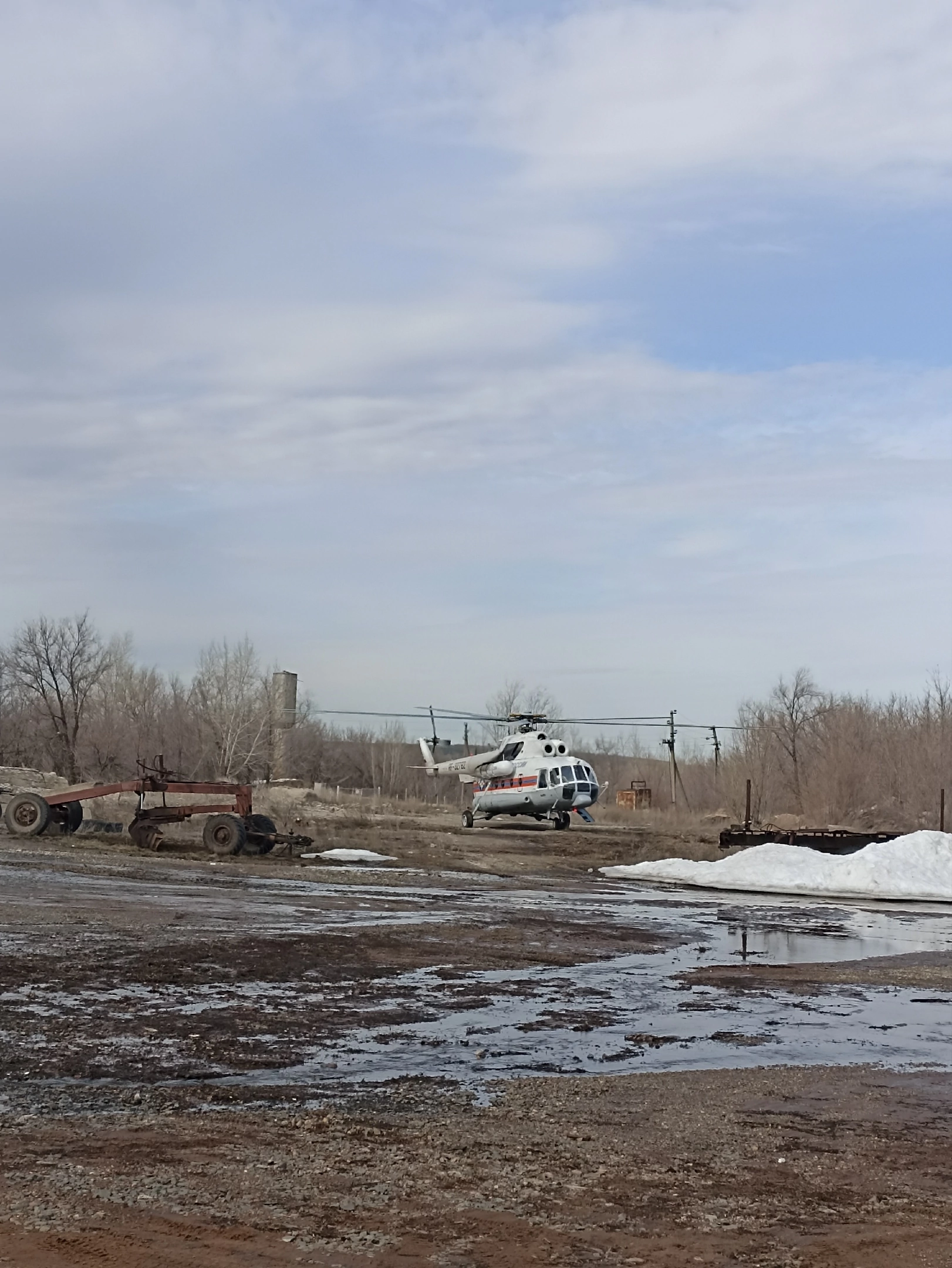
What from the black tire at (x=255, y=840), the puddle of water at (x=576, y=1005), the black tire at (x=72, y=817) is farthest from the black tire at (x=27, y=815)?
the puddle of water at (x=576, y=1005)

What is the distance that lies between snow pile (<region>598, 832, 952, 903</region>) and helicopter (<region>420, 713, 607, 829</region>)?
13.7 m

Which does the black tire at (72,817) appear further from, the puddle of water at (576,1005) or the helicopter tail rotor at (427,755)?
the helicopter tail rotor at (427,755)

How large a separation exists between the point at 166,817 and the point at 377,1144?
75.5ft

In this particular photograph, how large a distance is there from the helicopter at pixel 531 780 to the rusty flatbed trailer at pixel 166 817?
15.6m

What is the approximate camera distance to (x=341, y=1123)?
6.79m

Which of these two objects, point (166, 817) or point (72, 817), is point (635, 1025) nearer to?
point (166, 817)

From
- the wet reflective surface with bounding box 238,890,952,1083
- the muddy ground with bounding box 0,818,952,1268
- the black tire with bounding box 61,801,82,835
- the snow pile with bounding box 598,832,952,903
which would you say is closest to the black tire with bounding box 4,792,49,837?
the black tire with bounding box 61,801,82,835

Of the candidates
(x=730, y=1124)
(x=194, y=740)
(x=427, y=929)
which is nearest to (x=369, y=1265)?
(x=730, y=1124)

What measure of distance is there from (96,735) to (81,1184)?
74266 millimetres

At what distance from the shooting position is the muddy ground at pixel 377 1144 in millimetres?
4992

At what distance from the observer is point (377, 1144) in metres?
6.39

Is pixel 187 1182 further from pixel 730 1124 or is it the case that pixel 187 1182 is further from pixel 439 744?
pixel 439 744

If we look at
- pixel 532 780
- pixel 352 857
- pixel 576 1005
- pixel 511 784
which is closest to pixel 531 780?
pixel 532 780

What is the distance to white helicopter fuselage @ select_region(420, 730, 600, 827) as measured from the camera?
43531mm
